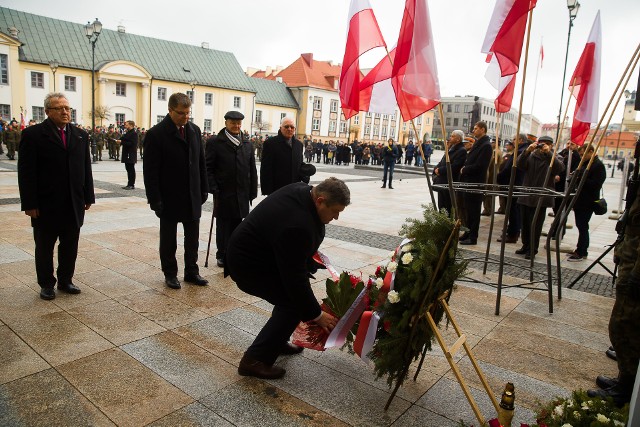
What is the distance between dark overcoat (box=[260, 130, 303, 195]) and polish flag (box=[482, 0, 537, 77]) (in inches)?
118

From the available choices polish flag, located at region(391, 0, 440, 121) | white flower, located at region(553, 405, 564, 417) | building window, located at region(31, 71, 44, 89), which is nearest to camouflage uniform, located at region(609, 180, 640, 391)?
white flower, located at region(553, 405, 564, 417)

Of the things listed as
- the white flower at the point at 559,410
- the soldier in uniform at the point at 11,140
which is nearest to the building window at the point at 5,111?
the soldier in uniform at the point at 11,140

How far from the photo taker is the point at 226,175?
5770 millimetres

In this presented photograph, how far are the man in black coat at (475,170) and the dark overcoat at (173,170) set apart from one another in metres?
4.88

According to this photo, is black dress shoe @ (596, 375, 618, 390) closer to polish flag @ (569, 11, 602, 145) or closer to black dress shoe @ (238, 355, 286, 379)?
black dress shoe @ (238, 355, 286, 379)

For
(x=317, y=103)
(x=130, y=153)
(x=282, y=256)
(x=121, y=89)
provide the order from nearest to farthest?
1. (x=282, y=256)
2. (x=130, y=153)
3. (x=121, y=89)
4. (x=317, y=103)

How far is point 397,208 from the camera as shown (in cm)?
1275

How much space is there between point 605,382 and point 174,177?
4.24 metres

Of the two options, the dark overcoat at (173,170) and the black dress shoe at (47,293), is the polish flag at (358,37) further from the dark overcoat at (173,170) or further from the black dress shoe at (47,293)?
the black dress shoe at (47,293)

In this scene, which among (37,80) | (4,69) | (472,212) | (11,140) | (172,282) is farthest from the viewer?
(37,80)

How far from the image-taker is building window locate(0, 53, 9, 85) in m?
42.1

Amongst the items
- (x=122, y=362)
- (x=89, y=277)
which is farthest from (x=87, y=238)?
(x=122, y=362)

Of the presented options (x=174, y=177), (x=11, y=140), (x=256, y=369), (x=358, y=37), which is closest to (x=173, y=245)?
(x=174, y=177)

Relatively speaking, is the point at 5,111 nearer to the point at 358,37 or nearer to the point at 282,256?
the point at 358,37
